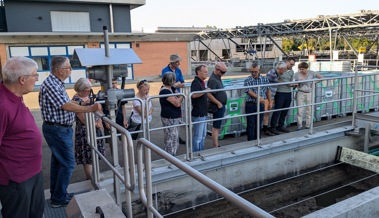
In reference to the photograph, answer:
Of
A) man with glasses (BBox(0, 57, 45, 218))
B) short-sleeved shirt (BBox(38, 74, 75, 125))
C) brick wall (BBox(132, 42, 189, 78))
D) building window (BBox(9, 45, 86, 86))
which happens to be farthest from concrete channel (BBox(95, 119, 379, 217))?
brick wall (BBox(132, 42, 189, 78))

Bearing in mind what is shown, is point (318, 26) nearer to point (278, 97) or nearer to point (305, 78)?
point (305, 78)

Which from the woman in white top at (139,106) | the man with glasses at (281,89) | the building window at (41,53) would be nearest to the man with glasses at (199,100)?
the woman in white top at (139,106)

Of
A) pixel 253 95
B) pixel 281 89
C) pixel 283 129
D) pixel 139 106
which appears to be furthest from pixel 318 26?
pixel 139 106

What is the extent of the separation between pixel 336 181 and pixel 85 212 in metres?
5.76

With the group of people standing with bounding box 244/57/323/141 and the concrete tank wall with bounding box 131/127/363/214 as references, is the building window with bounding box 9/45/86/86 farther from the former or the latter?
the concrete tank wall with bounding box 131/127/363/214

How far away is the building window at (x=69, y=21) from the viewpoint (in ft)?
69.2

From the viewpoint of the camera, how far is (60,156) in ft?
11.5

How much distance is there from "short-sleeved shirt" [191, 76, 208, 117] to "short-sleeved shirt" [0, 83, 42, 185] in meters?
2.91

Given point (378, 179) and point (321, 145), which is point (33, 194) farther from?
point (378, 179)

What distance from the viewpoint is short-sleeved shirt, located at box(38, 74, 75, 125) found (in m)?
3.21

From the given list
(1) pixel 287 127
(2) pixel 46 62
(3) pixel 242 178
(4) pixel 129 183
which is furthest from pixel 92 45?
(4) pixel 129 183

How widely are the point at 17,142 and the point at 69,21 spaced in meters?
21.2

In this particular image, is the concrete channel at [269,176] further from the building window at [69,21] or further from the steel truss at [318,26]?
the building window at [69,21]

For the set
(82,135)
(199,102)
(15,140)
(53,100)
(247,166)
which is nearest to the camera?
(15,140)
